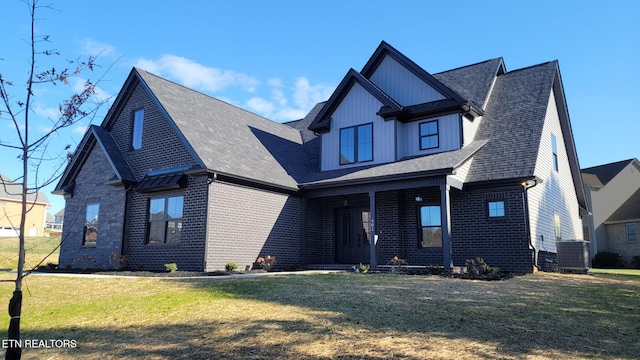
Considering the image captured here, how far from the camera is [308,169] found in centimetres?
1975

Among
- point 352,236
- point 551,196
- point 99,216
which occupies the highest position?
point 551,196

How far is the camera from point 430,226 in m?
16.0

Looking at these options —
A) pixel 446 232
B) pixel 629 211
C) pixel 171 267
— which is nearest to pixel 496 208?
pixel 446 232

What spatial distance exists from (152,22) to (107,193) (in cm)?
745

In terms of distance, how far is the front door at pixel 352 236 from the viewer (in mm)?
17438

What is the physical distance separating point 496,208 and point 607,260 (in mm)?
18542

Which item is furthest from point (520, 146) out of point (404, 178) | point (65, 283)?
point (65, 283)

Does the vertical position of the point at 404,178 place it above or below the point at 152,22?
below

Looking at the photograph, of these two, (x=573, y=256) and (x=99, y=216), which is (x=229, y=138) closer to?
(x=99, y=216)

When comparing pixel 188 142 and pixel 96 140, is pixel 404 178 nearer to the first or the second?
pixel 188 142

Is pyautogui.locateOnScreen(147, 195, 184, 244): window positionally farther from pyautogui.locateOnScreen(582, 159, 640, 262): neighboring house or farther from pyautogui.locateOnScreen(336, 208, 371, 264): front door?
→ pyautogui.locateOnScreen(582, 159, 640, 262): neighboring house

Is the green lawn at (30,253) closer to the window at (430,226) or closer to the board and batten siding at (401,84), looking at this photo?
the window at (430,226)

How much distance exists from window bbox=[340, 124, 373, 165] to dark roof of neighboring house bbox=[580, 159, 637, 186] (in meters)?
21.7
